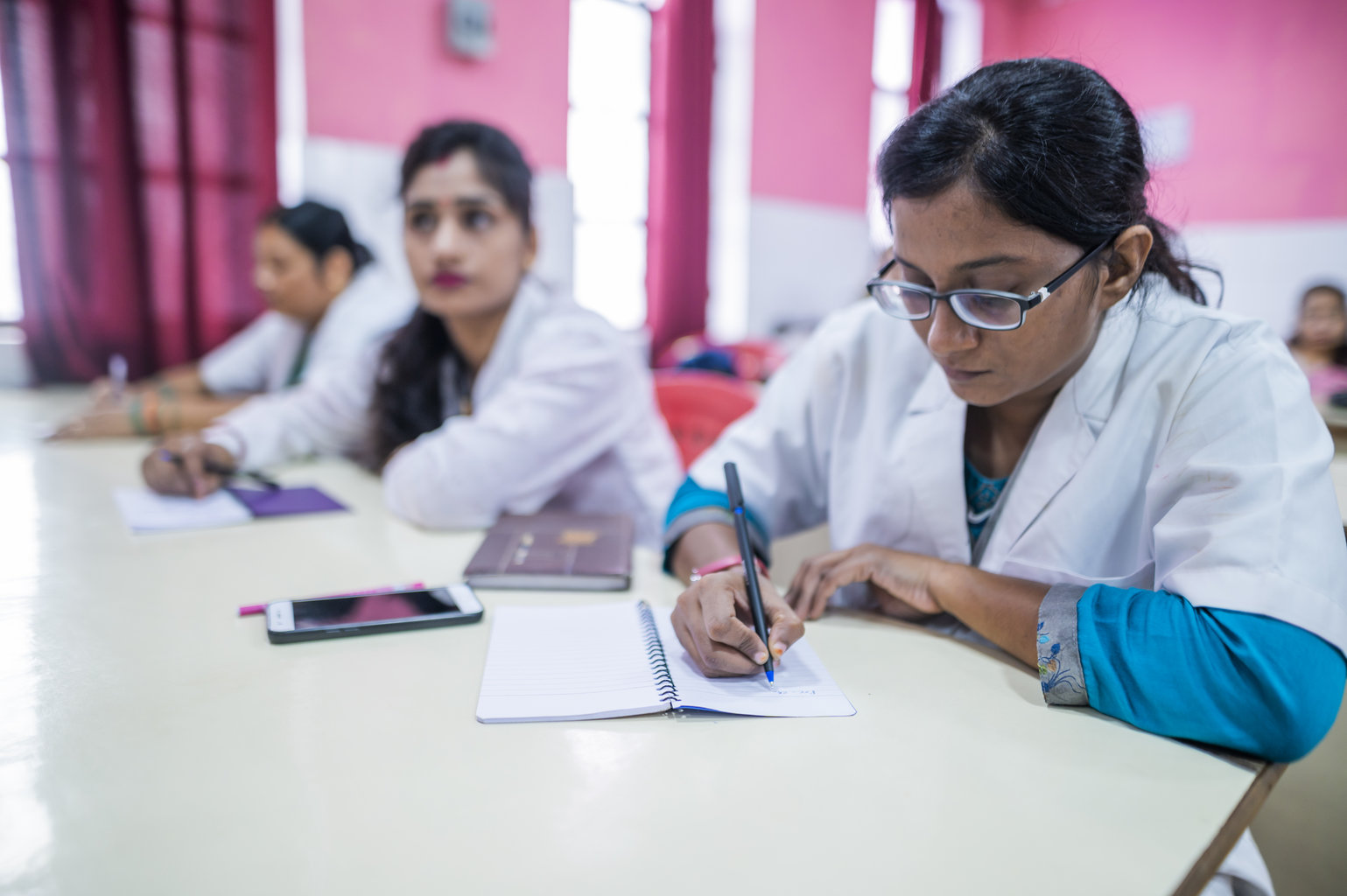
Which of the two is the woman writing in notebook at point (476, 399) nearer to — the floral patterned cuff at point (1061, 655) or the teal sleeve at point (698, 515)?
the teal sleeve at point (698, 515)

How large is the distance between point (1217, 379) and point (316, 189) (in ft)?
11.1

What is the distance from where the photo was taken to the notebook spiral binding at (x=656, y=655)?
0.74 metres

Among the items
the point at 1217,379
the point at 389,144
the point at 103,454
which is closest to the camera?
the point at 1217,379

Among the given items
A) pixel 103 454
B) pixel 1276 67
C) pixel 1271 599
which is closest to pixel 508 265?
pixel 103 454

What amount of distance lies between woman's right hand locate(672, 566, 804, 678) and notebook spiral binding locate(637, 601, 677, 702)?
3 cm

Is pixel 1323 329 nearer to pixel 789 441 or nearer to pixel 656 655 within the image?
pixel 789 441

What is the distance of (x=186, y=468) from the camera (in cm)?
150

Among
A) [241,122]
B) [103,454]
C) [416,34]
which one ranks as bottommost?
[103,454]

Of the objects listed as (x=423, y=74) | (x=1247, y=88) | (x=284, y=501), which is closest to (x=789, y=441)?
(x=284, y=501)

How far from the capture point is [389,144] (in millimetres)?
3678

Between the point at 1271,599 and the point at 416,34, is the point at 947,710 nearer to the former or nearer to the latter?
the point at 1271,599

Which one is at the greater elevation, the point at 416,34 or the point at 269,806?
the point at 416,34

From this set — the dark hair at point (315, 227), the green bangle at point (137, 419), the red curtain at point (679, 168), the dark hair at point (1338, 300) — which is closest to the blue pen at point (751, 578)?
the green bangle at point (137, 419)

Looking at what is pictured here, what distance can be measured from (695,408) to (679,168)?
3206mm
